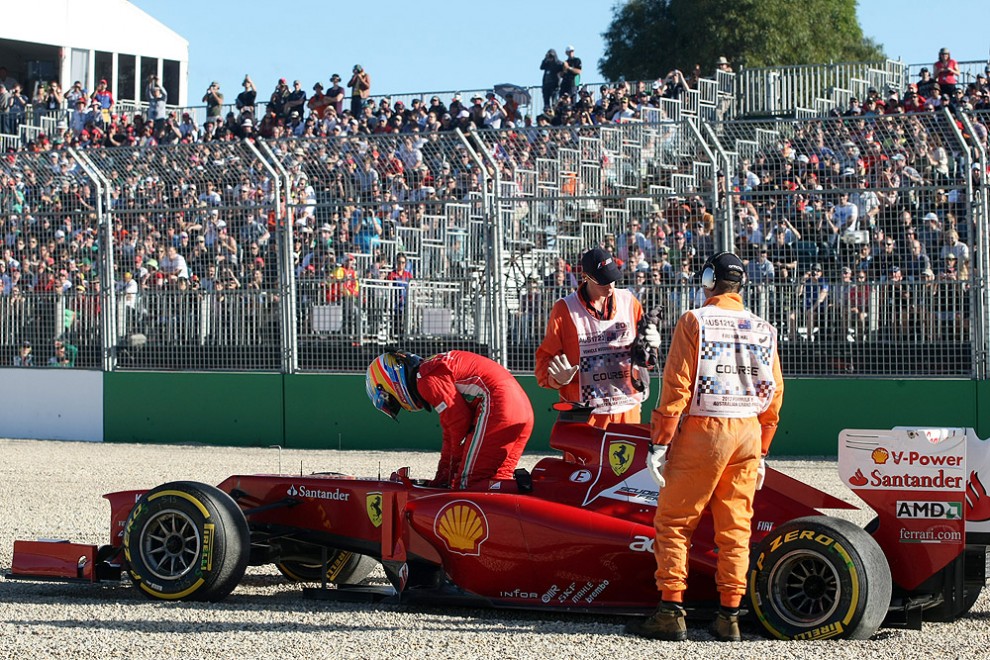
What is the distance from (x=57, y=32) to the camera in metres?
35.4

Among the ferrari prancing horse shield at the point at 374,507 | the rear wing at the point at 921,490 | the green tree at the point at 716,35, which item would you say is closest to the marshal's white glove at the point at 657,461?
the rear wing at the point at 921,490

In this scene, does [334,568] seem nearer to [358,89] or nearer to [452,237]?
[452,237]

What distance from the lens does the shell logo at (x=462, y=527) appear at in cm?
664

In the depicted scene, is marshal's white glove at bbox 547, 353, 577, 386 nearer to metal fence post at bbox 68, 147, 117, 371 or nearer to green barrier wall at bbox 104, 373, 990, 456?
green barrier wall at bbox 104, 373, 990, 456

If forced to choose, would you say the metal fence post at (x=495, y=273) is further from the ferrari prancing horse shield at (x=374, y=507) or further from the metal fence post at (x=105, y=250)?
the ferrari prancing horse shield at (x=374, y=507)

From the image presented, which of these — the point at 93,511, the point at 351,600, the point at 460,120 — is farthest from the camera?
the point at 460,120

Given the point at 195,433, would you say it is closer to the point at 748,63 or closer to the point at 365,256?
the point at 365,256

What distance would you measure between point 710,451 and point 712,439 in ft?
0.16

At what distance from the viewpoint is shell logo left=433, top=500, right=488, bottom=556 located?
6.64m

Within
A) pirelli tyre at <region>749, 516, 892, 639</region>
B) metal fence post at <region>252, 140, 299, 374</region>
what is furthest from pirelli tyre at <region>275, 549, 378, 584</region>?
metal fence post at <region>252, 140, 299, 374</region>

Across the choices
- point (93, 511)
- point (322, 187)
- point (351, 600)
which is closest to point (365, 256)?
point (322, 187)

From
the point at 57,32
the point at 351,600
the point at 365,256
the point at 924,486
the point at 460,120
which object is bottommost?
the point at 351,600

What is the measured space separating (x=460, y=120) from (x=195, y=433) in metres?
9.22

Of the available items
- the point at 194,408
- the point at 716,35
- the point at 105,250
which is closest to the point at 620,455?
the point at 194,408
